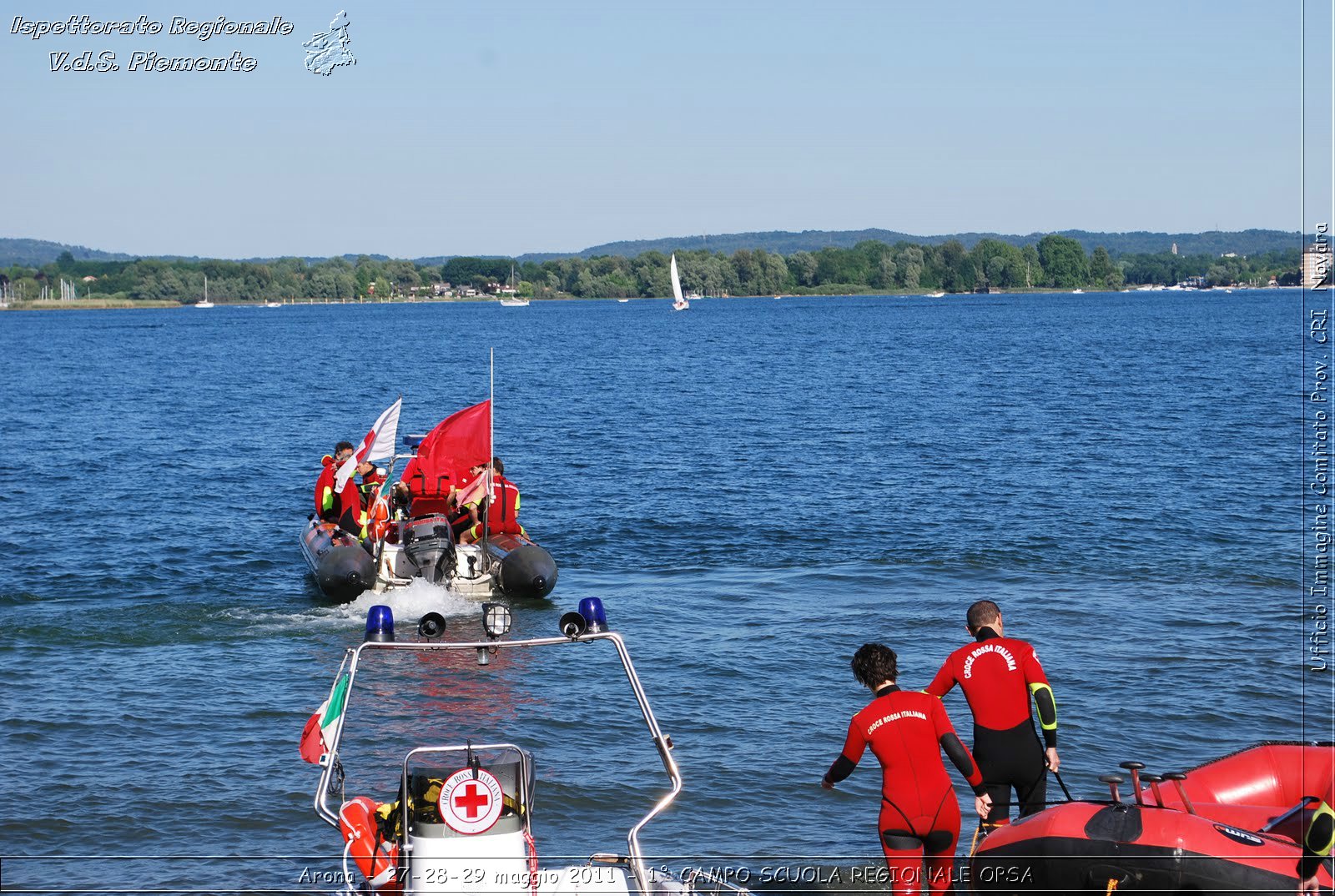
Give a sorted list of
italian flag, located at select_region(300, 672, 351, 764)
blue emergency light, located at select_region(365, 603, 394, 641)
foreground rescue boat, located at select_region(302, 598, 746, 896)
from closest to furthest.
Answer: foreground rescue boat, located at select_region(302, 598, 746, 896) < italian flag, located at select_region(300, 672, 351, 764) < blue emergency light, located at select_region(365, 603, 394, 641)

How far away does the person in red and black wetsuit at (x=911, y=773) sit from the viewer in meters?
6.61

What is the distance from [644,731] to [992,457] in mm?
20940

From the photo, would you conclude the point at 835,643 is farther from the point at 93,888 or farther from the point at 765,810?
the point at 93,888

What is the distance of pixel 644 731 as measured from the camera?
12359 mm

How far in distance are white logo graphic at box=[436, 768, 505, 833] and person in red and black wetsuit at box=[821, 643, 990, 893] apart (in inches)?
71.2

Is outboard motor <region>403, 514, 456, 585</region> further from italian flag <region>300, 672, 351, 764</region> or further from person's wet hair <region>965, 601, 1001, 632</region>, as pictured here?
person's wet hair <region>965, 601, 1001, 632</region>

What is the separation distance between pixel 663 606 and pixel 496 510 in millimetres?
2549

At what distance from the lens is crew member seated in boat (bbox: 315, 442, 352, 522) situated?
17438 mm

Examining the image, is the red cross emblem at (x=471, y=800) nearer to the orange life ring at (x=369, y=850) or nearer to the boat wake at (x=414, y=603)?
the orange life ring at (x=369, y=850)

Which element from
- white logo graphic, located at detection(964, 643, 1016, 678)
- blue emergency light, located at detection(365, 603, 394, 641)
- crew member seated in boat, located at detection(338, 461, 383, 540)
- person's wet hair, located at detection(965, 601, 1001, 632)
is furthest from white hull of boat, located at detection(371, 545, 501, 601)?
white logo graphic, located at detection(964, 643, 1016, 678)

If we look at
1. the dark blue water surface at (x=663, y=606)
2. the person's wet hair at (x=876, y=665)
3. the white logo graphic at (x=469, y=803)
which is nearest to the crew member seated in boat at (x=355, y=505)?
the dark blue water surface at (x=663, y=606)

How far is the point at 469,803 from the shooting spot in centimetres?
636

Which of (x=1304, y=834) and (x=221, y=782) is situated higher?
(x=1304, y=834)

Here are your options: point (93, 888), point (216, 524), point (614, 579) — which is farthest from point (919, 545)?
point (93, 888)
